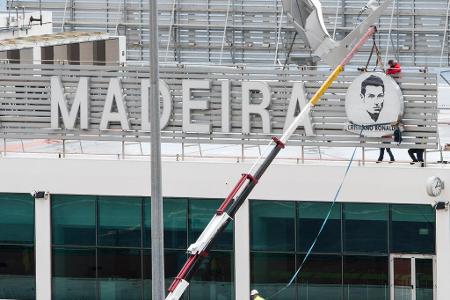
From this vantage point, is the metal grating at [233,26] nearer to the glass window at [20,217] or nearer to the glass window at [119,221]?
the glass window at [20,217]

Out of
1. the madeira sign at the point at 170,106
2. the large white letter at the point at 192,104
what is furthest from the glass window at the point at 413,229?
the large white letter at the point at 192,104

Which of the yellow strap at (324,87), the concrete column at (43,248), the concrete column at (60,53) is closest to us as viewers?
the yellow strap at (324,87)

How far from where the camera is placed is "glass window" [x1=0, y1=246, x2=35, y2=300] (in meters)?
35.3

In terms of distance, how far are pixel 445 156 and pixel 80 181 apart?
6.91m

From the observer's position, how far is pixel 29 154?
3603 cm

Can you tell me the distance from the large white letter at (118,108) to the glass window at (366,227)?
15.3ft

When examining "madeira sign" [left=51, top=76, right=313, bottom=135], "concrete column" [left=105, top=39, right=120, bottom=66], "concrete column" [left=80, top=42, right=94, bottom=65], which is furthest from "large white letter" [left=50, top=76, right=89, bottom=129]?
"concrete column" [left=105, top=39, right=120, bottom=66]

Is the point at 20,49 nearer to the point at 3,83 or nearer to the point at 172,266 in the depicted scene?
the point at 3,83

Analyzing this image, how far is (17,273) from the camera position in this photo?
35438 millimetres

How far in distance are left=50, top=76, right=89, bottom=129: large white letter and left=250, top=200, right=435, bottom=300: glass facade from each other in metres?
3.89

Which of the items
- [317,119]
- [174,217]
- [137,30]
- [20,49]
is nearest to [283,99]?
[317,119]

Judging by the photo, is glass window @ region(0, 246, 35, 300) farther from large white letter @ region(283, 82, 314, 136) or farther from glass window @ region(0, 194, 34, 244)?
large white letter @ region(283, 82, 314, 136)

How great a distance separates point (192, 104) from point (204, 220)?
224 cm

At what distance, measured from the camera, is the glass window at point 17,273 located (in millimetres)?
35312
